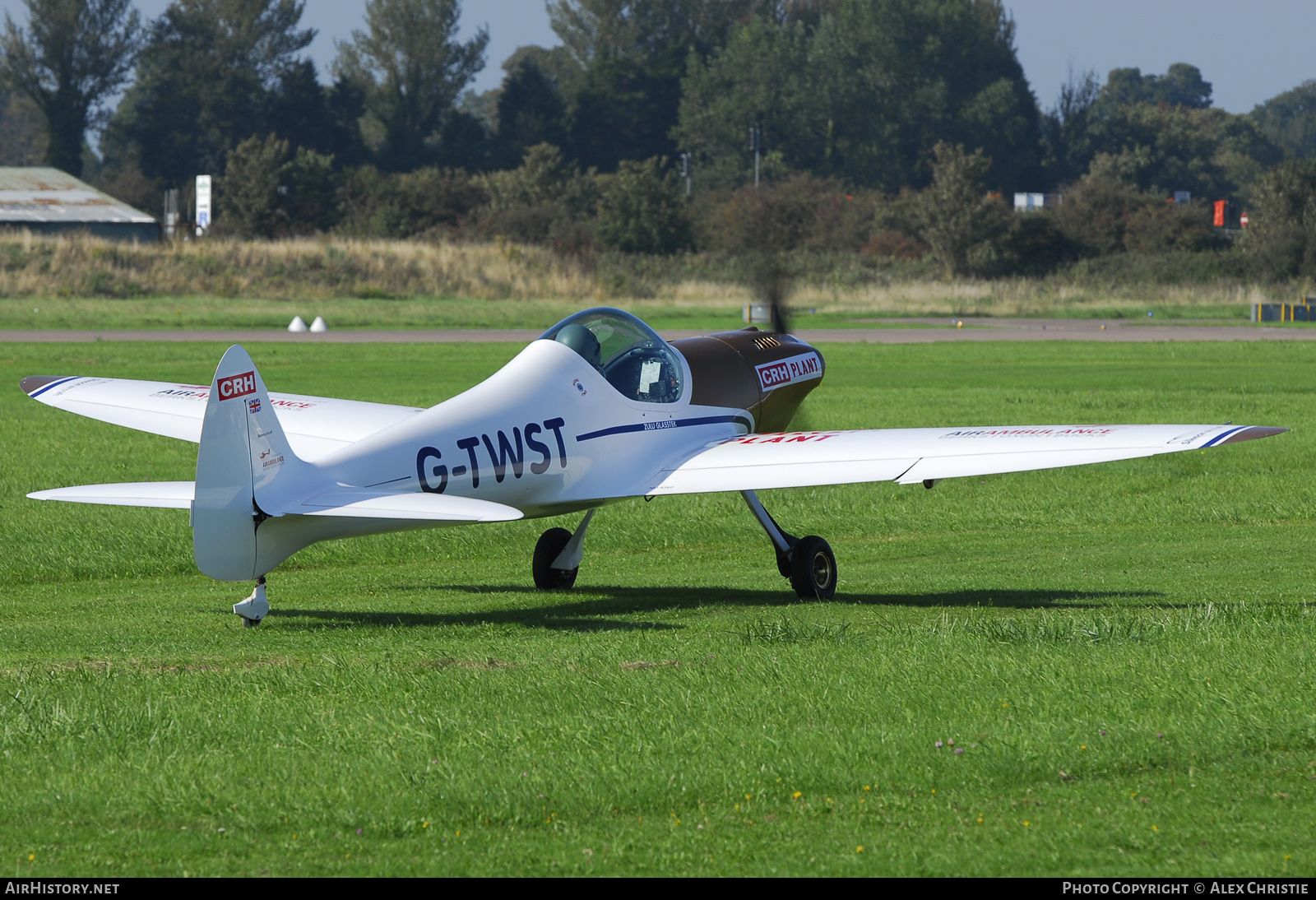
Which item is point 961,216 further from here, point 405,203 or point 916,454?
point 916,454

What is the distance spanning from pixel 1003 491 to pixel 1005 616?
304 inches

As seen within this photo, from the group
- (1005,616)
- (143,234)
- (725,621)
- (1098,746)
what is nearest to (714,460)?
(725,621)

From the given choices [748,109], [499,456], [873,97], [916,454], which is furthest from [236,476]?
[873,97]

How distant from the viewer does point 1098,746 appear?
20.5ft

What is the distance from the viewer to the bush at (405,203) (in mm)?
92750

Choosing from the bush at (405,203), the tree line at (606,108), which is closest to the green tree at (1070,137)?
the tree line at (606,108)

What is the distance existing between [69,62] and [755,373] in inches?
4725

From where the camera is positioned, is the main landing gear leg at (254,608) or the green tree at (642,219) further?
the green tree at (642,219)

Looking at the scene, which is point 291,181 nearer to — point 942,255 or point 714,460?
point 942,255

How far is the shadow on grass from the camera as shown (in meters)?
10.3

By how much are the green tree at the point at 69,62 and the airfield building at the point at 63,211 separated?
26.0 meters

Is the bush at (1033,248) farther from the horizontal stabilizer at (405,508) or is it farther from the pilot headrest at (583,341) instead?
the horizontal stabilizer at (405,508)

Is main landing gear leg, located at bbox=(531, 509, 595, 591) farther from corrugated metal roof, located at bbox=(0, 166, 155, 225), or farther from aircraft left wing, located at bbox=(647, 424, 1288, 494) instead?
corrugated metal roof, located at bbox=(0, 166, 155, 225)

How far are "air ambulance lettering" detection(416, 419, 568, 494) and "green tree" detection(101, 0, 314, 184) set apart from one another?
11034cm
